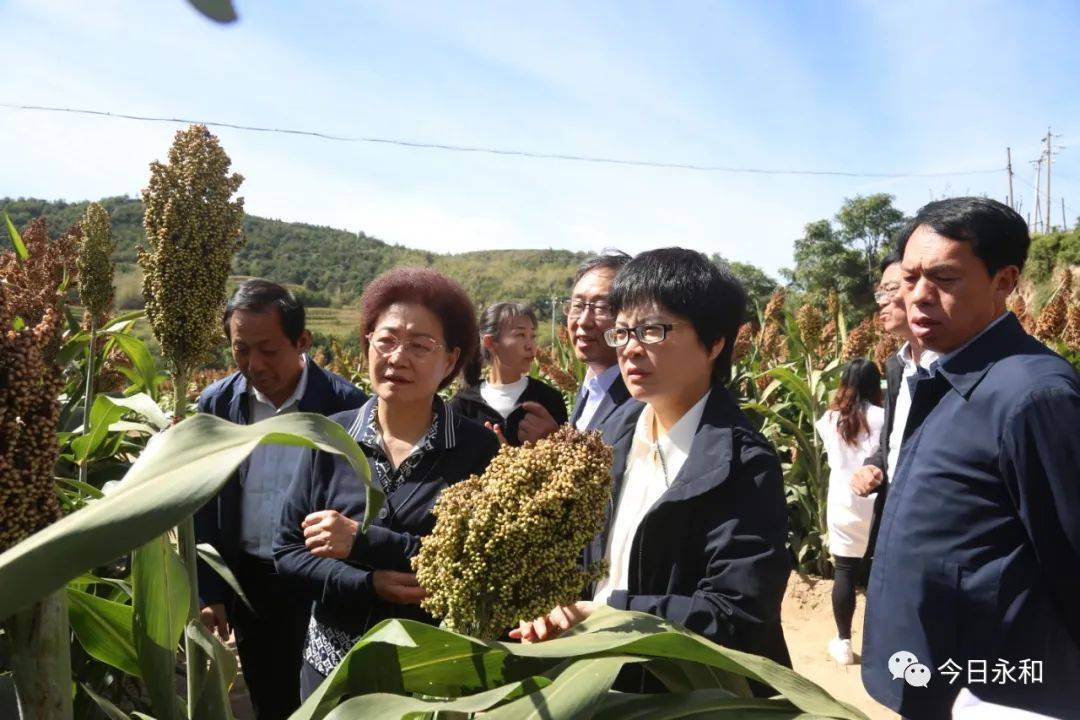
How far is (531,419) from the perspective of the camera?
2.75m

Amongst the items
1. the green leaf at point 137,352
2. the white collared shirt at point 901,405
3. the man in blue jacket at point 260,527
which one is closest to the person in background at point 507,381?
the man in blue jacket at point 260,527

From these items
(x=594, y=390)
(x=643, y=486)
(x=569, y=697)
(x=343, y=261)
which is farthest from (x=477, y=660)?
(x=343, y=261)

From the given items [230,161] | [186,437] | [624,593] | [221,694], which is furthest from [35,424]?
[624,593]

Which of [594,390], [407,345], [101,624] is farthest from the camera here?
[594,390]

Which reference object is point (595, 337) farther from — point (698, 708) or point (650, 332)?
point (698, 708)

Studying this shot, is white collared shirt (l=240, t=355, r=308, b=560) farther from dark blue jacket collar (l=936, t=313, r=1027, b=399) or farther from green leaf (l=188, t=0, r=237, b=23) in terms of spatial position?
green leaf (l=188, t=0, r=237, b=23)

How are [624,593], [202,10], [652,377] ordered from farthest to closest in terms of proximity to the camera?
[652,377]
[624,593]
[202,10]

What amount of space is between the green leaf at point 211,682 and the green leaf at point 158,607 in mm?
41

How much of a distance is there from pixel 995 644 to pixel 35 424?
5.95 ft

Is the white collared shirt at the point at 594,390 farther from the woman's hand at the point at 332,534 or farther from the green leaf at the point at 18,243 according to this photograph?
the green leaf at the point at 18,243

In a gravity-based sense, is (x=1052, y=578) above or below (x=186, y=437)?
below

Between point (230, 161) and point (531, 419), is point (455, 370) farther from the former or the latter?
point (230, 161)

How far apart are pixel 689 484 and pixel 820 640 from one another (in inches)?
145

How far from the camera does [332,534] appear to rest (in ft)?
5.59
